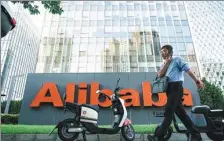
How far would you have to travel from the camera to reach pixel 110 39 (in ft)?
149

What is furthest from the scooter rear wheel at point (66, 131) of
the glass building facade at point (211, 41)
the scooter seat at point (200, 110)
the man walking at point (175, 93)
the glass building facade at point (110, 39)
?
the glass building facade at point (211, 41)

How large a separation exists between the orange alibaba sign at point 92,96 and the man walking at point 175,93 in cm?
575

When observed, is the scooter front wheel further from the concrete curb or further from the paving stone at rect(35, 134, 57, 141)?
the paving stone at rect(35, 134, 57, 141)

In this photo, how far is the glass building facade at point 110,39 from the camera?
43.7 m

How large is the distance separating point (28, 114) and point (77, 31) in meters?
36.4

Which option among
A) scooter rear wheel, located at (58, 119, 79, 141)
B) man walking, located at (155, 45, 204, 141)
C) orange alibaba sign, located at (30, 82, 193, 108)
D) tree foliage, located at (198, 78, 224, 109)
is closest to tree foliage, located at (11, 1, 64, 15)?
orange alibaba sign, located at (30, 82, 193, 108)

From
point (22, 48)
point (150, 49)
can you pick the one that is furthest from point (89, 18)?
point (22, 48)

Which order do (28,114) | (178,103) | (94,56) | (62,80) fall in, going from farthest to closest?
(94,56) → (62,80) → (28,114) → (178,103)

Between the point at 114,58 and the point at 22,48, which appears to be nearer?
the point at 114,58

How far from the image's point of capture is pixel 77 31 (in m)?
45.3

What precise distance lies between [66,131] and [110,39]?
40.9 meters

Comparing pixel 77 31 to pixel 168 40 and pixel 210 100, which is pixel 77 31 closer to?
pixel 168 40

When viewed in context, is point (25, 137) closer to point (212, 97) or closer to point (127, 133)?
point (127, 133)

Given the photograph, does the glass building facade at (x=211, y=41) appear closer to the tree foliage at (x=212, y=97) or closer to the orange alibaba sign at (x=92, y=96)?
the tree foliage at (x=212, y=97)
